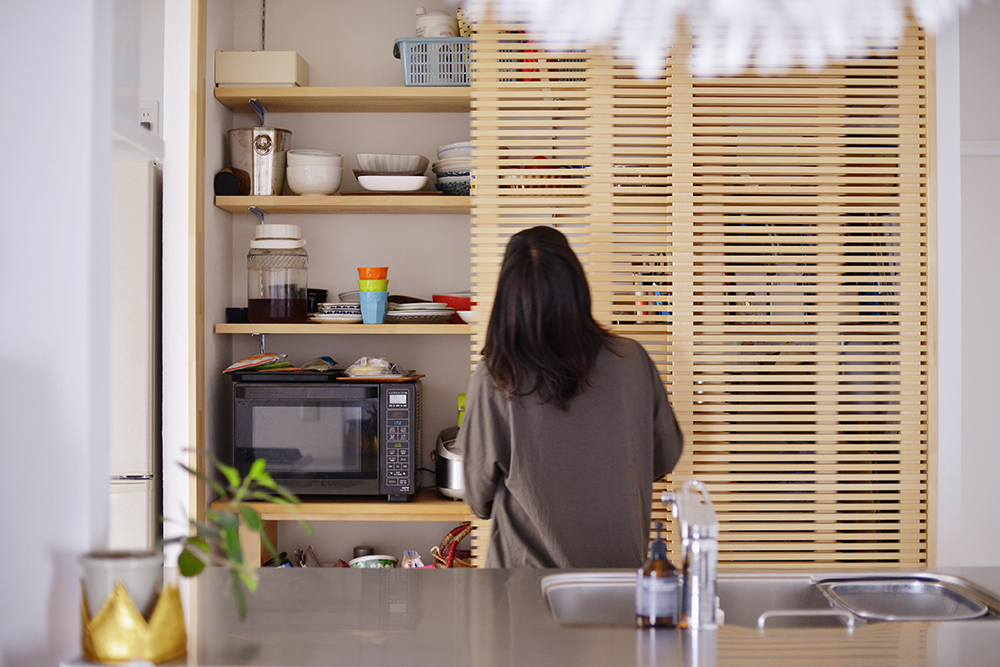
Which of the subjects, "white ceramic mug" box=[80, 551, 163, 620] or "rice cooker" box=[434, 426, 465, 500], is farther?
"rice cooker" box=[434, 426, 465, 500]

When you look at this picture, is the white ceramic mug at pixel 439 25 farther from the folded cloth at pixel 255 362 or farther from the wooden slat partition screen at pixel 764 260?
the folded cloth at pixel 255 362

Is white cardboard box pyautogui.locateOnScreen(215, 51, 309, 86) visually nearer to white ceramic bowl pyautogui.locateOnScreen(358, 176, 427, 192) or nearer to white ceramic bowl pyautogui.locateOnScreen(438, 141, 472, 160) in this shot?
white ceramic bowl pyautogui.locateOnScreen(358, 176, 427, 192)

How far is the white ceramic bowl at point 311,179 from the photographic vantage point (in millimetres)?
2691

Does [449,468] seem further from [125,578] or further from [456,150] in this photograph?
[125,578]

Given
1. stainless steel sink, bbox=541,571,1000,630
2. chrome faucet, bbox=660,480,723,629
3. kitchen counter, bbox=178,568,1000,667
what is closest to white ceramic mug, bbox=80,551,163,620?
kitchen counter, bbox=178,568,1000,667

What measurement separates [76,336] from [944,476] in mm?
2330

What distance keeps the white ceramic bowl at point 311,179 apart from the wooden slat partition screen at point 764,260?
577 millimetres

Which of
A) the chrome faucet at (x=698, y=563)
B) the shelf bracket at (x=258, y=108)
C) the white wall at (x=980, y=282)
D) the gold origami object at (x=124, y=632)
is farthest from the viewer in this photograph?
the white wall at (x=980, y=282)

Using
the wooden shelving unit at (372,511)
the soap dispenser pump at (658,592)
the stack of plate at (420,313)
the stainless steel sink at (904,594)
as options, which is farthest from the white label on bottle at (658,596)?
the stack of plate at (420,313)

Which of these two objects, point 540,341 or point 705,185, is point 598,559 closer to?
point 540,341

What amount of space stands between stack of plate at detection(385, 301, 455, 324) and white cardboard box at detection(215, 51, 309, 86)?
0.83 m

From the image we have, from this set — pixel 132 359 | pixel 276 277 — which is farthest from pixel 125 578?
pixel 276 277

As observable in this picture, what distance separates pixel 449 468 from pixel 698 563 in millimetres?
1454

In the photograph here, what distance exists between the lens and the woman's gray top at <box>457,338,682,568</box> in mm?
1638
